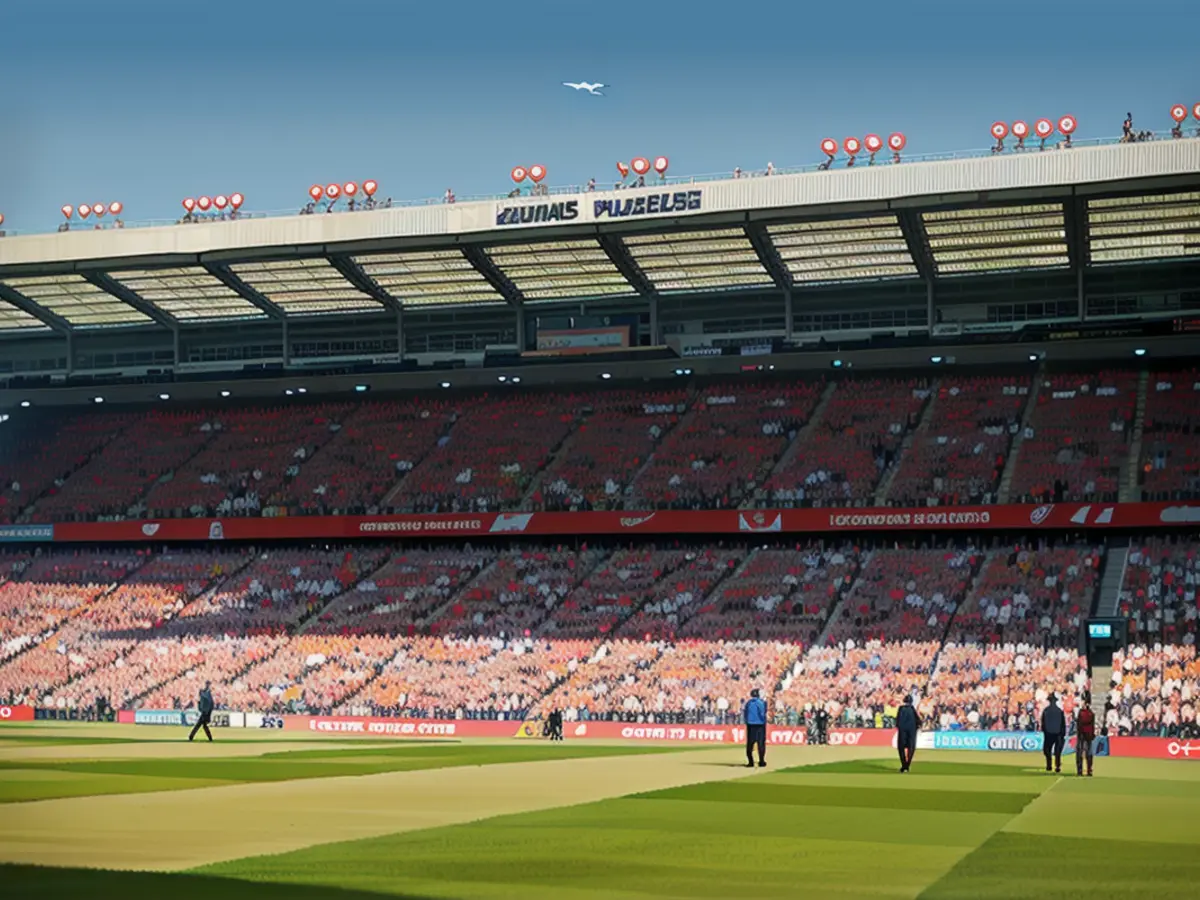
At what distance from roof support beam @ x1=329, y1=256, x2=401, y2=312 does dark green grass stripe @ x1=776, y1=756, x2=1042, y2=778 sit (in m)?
46.9

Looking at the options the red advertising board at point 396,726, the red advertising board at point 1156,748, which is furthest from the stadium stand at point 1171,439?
the red advertising board at point 396,726

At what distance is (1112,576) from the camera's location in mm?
68750

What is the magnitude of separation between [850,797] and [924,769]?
10.6 metres

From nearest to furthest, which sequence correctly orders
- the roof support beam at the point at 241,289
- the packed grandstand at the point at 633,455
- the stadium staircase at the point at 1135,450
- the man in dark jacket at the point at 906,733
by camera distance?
1. the man in dark jacket at the point at 906,733
2. the packed grandstand at the point at 633,455
3. the stadium staircase at the point at 1135,450
4. the roof support beam at the point at 241,289

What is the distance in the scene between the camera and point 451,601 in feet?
259

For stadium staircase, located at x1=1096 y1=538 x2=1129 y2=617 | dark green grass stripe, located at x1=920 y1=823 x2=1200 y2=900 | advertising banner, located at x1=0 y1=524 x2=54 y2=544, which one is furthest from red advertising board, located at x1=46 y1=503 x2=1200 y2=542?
dark green grass stripe, located at x1=920 y1=823 x2=1200 y2=900

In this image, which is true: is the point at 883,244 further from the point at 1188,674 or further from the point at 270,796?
the point at 270,796

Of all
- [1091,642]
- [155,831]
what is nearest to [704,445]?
[1091,642]

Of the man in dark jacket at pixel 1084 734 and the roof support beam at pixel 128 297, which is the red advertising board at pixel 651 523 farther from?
the man in dark jacket at pixel 1084 734

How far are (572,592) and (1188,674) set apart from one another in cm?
2958

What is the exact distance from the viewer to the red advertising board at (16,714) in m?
72.2

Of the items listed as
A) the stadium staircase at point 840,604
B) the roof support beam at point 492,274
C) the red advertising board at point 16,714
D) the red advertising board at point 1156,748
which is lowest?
the red advertising board at point 1156,748

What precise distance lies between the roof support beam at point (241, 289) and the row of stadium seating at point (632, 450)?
7.63m

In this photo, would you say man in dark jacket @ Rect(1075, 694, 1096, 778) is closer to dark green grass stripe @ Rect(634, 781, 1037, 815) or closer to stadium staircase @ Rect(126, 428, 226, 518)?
dark green grass stripe @ Rect(634, 781, 1037, 815)
